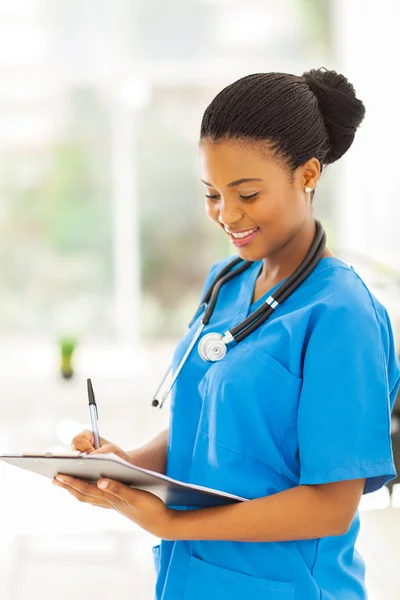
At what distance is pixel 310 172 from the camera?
1155mm

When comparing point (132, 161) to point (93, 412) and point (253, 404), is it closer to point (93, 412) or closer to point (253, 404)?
point (93, 412)

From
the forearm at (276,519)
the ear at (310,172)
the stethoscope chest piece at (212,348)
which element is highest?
the ear at (310,172)

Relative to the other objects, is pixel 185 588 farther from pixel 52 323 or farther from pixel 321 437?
pixel 52 323

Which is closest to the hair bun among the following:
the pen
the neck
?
the neck

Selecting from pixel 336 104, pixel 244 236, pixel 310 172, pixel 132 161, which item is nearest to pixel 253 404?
pixel 244 236

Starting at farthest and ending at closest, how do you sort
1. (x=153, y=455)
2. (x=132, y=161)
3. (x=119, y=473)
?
1. (x=132, y=161)
2. (x=153, y=455)
3. (x=119, y=473)

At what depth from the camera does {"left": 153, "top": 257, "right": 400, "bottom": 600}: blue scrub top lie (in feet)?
3.40

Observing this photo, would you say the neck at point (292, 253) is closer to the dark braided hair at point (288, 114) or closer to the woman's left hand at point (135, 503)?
the dark braided hair at point (288, 114)

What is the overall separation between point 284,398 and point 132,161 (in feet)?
9.46

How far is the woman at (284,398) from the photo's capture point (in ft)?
3.41

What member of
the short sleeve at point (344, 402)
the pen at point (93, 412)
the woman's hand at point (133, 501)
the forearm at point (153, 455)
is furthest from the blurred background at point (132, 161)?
the short sleeve at point (344, 402)

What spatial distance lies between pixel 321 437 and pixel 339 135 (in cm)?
47

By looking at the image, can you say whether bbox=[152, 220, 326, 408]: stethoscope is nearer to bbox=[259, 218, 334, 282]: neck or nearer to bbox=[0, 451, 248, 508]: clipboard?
bbox=[259, 218, 334, 282]: neck

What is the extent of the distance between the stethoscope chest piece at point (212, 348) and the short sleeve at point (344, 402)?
6.3 inches
